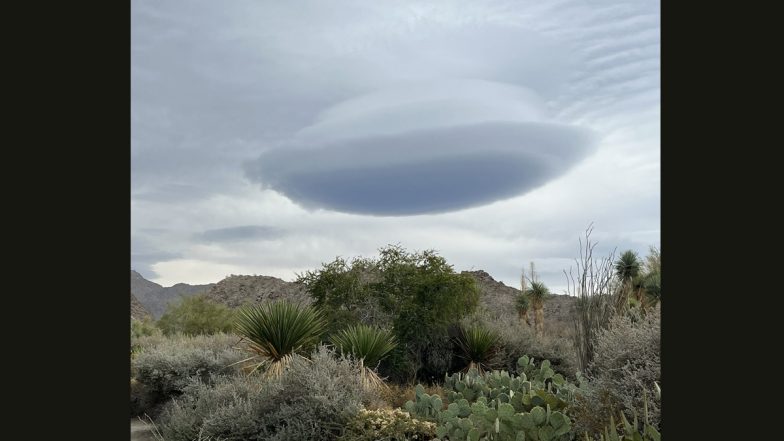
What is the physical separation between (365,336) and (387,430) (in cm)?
426

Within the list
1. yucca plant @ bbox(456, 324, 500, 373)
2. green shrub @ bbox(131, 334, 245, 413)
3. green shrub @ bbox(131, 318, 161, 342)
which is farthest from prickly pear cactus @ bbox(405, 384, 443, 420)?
green shrub @ bbox(131, 318, 161, 342)

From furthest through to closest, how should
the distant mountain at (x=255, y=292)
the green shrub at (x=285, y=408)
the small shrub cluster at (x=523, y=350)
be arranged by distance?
Answer: the distant mountain at (x=255, y=292)
the small shrub cluster at (x=523, y=350)
the green shrub at (x=285, y=408)

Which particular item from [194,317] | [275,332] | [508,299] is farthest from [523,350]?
[508,299]

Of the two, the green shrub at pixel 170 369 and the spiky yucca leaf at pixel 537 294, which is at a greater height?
the spiky yucca leaf at pixel 537 294

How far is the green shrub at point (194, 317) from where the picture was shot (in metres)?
23.4

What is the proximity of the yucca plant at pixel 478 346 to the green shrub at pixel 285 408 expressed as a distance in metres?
5.93

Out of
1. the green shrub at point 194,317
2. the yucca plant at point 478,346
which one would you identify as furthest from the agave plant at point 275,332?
the green shrub at point 194,317

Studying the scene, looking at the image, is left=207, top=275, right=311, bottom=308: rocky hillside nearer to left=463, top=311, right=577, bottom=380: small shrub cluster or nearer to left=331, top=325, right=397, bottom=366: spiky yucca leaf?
left=463, top=311, right=577, bottom=380: small shrub cluster

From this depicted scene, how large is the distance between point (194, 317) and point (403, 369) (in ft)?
38.3

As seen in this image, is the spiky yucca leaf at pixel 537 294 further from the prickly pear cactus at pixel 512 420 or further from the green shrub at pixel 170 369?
the prickly pear cactus at pixel 512 420

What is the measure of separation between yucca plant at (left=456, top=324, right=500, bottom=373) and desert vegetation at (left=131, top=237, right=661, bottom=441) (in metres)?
0.04

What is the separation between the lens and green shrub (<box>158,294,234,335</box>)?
2338cm

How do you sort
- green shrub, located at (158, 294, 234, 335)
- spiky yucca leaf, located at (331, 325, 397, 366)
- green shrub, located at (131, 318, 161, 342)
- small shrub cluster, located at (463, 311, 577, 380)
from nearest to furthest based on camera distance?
spiky yucca leaf, located at (331, 325, 397, 366), small shrub cluster, located at (463, 311, 577, 380), green shrub, located at (158, 294, 234, 335), green shrub, located at (131, 318, 161, 342)

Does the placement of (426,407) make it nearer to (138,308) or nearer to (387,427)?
(387,427)
